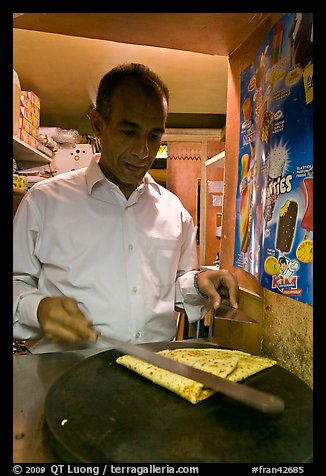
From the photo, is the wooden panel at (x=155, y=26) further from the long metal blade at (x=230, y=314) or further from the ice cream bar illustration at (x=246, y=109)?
the long metal blade at (x=230, y=314)

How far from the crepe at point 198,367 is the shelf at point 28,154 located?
5.45 feet

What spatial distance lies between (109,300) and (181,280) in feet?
1.05

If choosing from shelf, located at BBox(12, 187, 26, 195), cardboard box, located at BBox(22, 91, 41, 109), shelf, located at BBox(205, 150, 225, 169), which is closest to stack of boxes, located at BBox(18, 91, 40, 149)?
cardboard box, located at BBox(22, 91, 41, 109)

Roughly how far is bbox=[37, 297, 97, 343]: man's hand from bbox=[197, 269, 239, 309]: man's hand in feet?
1.16

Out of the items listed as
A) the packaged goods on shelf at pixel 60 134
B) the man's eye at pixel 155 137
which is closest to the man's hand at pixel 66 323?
the man's eye at pixel 155 137

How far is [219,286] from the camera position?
102 cm

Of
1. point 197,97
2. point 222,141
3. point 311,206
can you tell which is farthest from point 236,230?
point 222,141

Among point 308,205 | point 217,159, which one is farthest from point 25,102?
point 308,205

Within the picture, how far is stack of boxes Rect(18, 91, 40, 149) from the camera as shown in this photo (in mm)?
2033

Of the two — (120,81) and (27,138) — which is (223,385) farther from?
(27,138)

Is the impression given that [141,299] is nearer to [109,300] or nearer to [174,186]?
[109,300]

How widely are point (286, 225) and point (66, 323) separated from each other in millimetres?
524

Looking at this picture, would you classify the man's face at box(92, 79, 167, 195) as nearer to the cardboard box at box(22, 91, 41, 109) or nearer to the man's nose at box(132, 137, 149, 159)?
the man's nose at box(132, 137, 149, 159)
